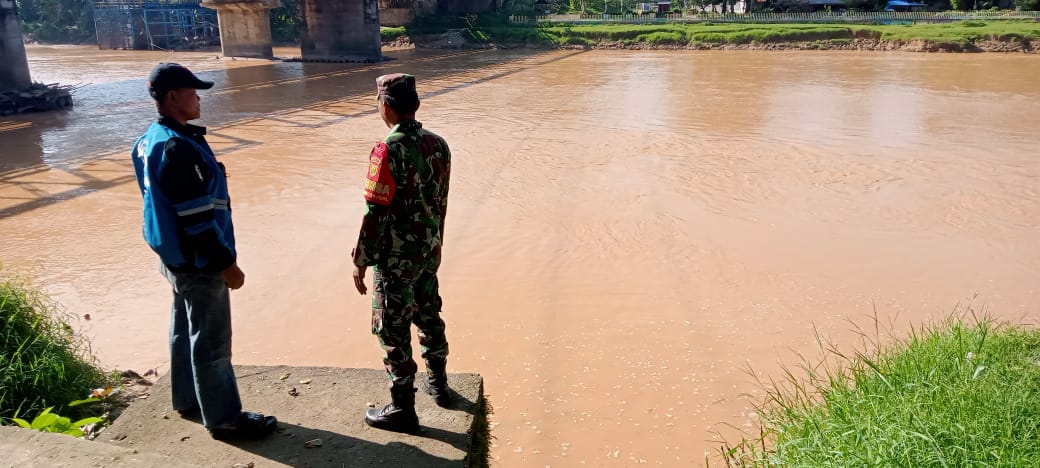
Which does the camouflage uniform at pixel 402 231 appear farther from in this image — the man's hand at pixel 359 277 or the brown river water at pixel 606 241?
the brown river water at pixel 606 241

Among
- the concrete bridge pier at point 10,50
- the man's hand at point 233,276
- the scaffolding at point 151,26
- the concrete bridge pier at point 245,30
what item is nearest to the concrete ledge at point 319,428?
the man's hand at point 233,276

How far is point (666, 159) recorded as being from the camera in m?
12.5

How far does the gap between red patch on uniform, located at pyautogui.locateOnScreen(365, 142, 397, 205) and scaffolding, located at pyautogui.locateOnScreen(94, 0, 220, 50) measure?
1977 inches

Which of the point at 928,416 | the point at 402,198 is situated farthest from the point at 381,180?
the point at 928,416

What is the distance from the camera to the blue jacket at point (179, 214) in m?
3.06

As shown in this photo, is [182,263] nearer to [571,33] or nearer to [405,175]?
Result: [405,175]

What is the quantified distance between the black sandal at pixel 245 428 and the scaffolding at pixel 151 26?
50140mm

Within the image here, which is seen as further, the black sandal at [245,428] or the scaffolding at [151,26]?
the scaffolding at [151,26]

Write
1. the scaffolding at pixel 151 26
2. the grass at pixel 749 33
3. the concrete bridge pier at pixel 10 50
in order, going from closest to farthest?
1. the concrete bridge pier at pixel 10 50
2. the grass at pixel 749 33
3. the scaffolding at pixel 151 26

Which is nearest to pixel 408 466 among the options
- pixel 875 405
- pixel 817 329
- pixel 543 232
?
pixel 875 405

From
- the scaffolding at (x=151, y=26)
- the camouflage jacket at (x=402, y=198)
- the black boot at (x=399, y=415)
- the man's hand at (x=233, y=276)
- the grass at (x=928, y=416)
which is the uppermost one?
the scaffolding at (x=151, y=26)

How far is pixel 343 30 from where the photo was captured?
35344 millimetres

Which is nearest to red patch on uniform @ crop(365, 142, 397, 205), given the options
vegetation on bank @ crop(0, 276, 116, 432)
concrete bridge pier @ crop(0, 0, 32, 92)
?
vegetation on bank @ crop(0, 276, 116, 432)

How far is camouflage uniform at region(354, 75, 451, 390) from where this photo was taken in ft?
10.9
